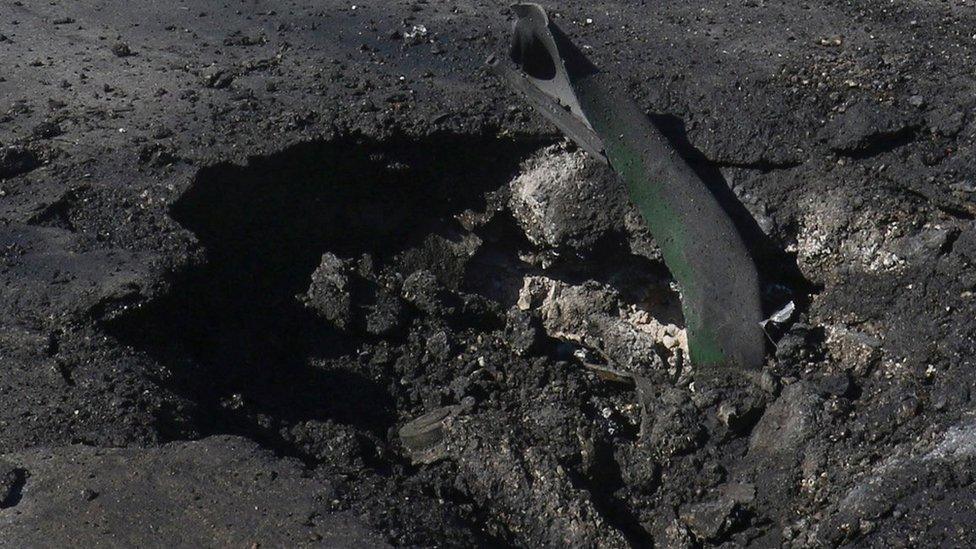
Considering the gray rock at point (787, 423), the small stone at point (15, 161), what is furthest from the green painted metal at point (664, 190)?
the small stone at point (15, 161)

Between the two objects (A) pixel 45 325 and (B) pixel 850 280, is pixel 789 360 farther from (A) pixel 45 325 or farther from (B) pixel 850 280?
(A) pixel 45 325

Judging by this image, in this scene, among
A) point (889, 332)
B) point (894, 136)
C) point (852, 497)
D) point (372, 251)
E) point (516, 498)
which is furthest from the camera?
point (372, 251)

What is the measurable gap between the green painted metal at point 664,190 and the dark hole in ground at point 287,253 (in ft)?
0.95

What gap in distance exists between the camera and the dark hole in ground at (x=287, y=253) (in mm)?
3789

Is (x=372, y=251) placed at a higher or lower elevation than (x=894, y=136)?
lower

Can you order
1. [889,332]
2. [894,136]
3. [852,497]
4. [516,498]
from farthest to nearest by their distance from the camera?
[894,136], [889,332], [516,498], [852,497]

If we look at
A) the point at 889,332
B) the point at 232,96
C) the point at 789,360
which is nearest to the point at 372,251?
the point at 232,96

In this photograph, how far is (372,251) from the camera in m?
4.52

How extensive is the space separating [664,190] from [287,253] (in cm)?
155

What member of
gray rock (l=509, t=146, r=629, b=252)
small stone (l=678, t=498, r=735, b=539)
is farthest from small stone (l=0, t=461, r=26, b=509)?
gray rock (l=509, t=146, r=629, b=252)

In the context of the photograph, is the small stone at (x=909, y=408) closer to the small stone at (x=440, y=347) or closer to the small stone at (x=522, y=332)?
the small stone at (x=522, y=332)

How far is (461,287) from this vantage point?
4.66 metres

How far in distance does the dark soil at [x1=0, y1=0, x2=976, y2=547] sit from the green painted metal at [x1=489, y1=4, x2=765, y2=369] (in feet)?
0.42

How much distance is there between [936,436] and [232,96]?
10.3 feet
